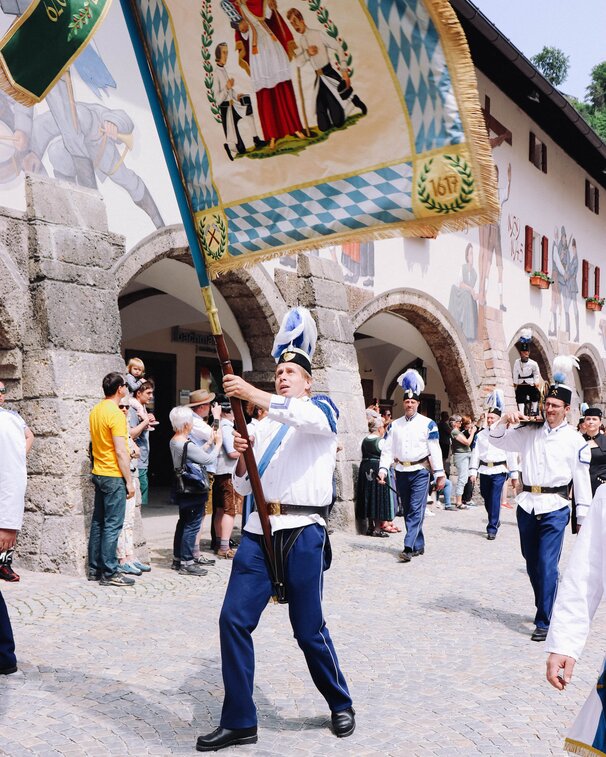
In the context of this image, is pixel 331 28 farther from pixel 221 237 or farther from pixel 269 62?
pixel 221 237

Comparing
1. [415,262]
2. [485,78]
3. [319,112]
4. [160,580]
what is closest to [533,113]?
[485,78]

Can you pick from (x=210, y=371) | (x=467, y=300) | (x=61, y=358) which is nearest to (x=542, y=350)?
(x=467, y=300)

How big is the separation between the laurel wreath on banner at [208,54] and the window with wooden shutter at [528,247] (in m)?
16.7

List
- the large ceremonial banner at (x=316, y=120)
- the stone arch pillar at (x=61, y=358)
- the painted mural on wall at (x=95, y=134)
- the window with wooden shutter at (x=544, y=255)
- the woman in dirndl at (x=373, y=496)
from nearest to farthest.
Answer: the large ceremonial banner at (x=316, y=120) → the stone arch pillar at (x=61, y=358) → the painted mural on wall at (x=95, y=134) → the woman in dirndl at (x=373, y=496) → the window with wooden shutter at (x=544, y=255)

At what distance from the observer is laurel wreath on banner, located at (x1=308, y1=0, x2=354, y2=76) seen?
10.5 feet

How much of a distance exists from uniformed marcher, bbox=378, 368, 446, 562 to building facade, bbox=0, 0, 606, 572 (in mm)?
1630

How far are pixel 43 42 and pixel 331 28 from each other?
128cm

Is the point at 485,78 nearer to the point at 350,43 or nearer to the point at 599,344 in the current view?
the point at 599,344

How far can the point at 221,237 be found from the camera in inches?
147

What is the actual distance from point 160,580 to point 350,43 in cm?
535

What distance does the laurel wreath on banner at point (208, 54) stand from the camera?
3555 mm

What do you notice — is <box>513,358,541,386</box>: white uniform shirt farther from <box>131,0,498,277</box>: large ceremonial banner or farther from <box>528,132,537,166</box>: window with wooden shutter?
<box>528,132,537,166</box>: window with wooden shutter

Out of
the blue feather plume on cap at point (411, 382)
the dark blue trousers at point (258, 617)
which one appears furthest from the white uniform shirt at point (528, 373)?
the dark blue trousers at point (258, 617)

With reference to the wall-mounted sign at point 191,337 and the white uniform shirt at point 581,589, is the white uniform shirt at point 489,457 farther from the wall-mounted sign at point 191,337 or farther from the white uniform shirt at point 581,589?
the white uniform shirt at point 581,589
